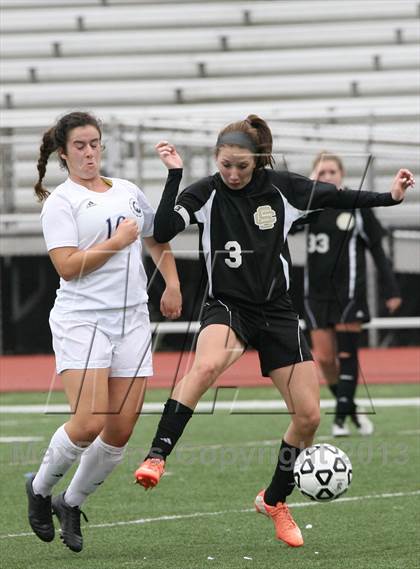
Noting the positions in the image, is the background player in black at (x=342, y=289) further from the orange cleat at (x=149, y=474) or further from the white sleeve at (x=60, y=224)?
the white sleeve at (x=60, y=224)

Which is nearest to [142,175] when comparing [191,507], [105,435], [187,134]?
[187,134]

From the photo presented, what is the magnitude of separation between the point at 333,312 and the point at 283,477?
372 cm

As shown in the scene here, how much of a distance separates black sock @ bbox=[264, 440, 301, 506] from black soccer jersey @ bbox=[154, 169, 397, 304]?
71 centimetres

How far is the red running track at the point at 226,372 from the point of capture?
13.4m

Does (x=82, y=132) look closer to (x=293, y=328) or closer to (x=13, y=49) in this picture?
(x=293, y=328)

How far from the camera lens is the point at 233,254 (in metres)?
5.69

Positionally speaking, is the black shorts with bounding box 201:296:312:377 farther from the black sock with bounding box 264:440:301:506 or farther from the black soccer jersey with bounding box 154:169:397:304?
the black sock with bounding box 264:440:301:506

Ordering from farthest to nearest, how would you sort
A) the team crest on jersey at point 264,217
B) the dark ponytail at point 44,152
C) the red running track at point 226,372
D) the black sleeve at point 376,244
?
1. the red running track at point 226,372
2. the black sleeve at point 376,244
3. the team crest on jersey at point 264,217
4. the dark ponytail at point 44,152

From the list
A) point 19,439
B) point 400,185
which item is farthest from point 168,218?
point 19,439

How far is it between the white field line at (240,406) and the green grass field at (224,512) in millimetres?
1235

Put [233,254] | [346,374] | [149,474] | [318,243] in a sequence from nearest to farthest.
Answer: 1. [149,474]
2. [233,254]
3. [346,374]
4. [318,243]

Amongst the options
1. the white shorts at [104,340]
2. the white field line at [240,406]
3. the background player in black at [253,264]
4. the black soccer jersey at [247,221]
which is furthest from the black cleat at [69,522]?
the white field line at [240,406]

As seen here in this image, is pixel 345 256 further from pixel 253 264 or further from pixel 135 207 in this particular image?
pixel 135 207

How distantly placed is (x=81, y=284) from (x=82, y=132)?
663mm
